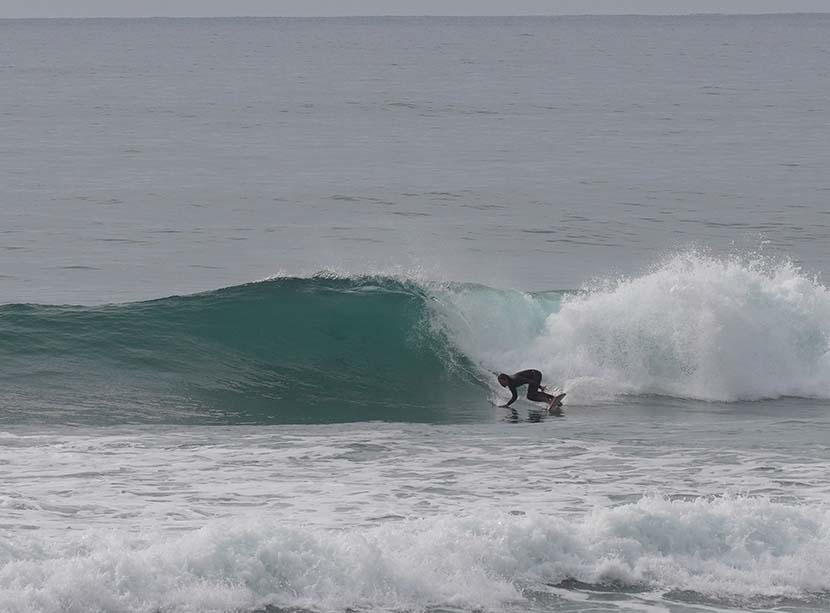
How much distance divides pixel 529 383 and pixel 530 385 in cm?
3

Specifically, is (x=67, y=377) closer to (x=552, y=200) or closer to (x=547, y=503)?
(x=547, y=503)

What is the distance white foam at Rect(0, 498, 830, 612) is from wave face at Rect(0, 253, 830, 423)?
20.3 feet

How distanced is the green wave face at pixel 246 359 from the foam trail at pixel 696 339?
5.59 ft

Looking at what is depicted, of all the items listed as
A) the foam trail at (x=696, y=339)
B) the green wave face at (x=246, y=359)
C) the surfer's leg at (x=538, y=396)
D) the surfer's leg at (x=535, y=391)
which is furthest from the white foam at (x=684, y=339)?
the green wave face at (x=246, y=359)

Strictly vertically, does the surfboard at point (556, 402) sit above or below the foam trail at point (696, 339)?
below

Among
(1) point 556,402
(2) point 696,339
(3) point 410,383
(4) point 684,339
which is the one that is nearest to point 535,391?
(1) point 556,402

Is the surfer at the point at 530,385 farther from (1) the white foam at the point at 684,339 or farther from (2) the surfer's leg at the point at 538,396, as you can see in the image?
(1) the white foam at the point at 684,339

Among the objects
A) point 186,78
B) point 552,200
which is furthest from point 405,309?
point 186,78

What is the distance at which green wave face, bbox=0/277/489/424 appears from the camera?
16203 mm

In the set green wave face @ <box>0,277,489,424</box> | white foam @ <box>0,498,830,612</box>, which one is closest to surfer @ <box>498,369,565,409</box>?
green wave face @ <box>0,277,489,424</box>

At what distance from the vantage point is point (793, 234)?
103 feet

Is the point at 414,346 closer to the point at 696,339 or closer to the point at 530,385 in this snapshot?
the point at 530,385

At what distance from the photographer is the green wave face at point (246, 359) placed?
→ 16.2m

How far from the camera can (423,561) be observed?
31.2 feet
